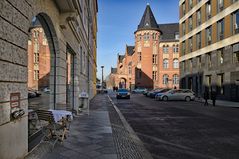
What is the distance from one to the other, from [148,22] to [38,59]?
66432mm

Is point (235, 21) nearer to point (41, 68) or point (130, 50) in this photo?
point (41, 68)

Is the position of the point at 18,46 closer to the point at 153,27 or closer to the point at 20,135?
the point at 20,135

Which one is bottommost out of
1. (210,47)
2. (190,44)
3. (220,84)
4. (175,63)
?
(220,84)

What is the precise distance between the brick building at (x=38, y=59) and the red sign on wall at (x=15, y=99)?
1.63 meters

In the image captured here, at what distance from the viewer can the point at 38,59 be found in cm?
860

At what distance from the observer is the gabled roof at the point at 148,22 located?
72.4 meters

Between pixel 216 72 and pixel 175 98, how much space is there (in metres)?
5.78

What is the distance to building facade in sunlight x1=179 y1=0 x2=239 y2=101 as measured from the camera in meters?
30.0

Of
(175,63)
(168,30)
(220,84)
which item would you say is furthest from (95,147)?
(168,30)

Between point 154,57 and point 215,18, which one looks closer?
point 215,18

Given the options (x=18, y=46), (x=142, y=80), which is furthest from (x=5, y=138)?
(x=142, y=80)

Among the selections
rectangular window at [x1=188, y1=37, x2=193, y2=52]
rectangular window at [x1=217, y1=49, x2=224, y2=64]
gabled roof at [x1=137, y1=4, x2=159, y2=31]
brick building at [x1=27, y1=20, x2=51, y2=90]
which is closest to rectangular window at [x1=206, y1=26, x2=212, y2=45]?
rectangular window at [x1=217, y1=49, x2=224, y2=64]

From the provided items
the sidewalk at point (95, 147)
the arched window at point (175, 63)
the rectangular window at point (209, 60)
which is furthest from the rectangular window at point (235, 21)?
the arched window at point (175, 63)

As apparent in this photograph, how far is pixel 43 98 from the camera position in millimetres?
9461
